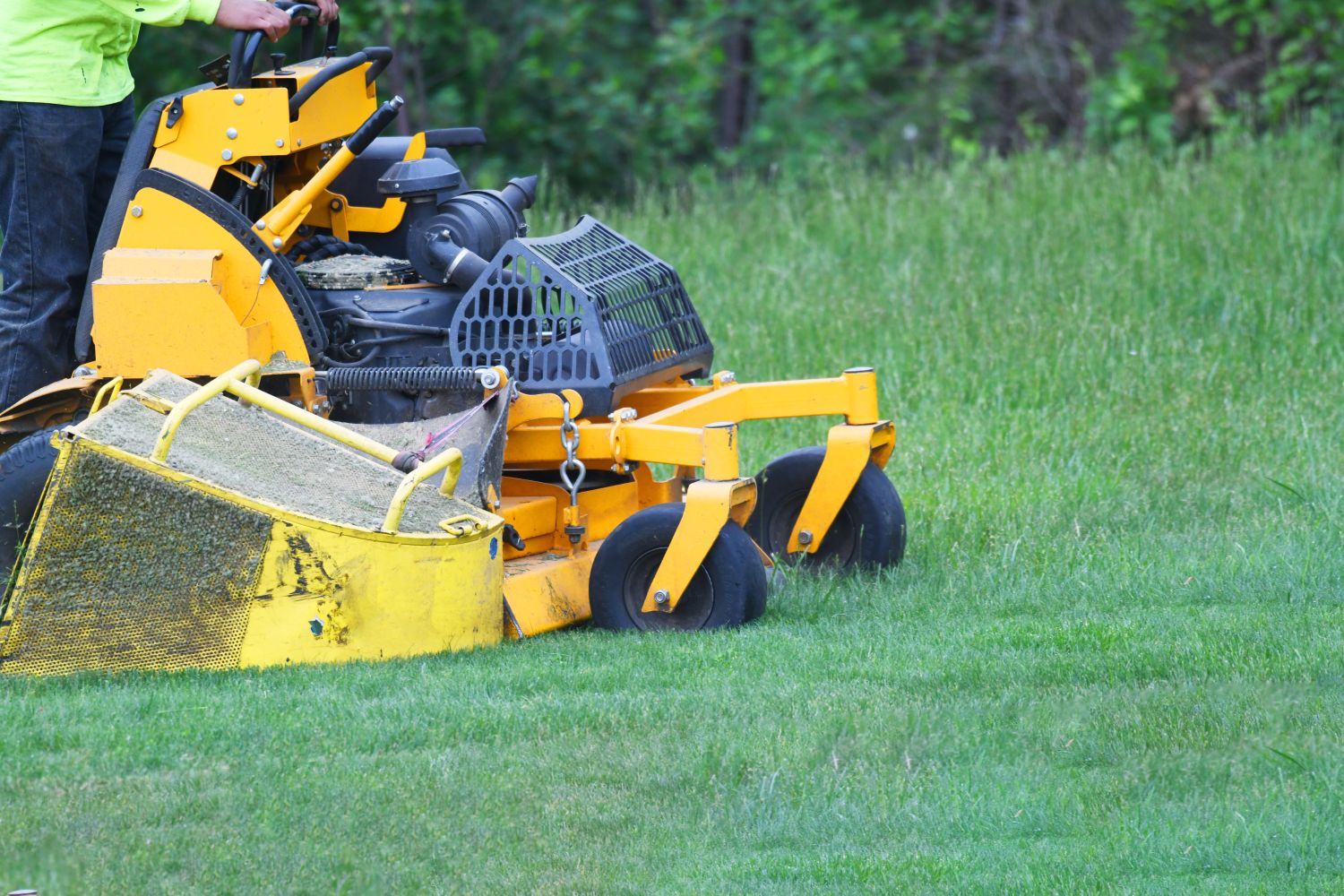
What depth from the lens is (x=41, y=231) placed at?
553 cm

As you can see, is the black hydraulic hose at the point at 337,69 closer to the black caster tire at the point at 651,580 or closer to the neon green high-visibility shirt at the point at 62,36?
the neon green high-visibility shirt at the point at 62,36

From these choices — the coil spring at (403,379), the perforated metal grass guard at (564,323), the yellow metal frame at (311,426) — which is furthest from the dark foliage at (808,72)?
the yellow metal frame at (311,426)

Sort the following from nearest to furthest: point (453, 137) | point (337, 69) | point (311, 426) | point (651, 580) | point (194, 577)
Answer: point (194, 577)
point (311, 426)
point (651, 580)
point (337, 69)
point (453, 137)

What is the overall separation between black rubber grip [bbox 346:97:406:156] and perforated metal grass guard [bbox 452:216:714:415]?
53 cm

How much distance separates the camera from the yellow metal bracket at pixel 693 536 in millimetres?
4867

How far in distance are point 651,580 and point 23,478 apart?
5.90 ft

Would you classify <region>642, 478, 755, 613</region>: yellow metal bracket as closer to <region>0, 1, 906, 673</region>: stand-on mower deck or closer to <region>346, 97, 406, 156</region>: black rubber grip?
<region>0, 1, 906, 673</region>: stand-on mower deck

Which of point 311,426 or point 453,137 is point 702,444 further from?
point 453,137

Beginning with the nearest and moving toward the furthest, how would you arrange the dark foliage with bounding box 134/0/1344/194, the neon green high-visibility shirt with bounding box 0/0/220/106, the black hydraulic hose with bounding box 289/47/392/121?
the neon green high-visibility shirt with bounding box 0/0/220/106 < the black hydraulic hose with bounding box 289/47/392/121 < the dark foliage with bounding box 134/0/1344/194

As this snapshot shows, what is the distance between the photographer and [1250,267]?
948 cm

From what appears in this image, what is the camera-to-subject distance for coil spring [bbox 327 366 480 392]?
5172mm

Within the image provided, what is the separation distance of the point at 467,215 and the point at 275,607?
168cm

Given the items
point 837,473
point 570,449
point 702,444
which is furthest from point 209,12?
point 837,473

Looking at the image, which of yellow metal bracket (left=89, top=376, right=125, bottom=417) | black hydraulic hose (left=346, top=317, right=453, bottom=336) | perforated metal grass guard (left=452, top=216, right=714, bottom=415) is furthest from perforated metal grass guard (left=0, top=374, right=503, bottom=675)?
black hydraulic hose (left=346, top=317, right=453, bottom=336)
